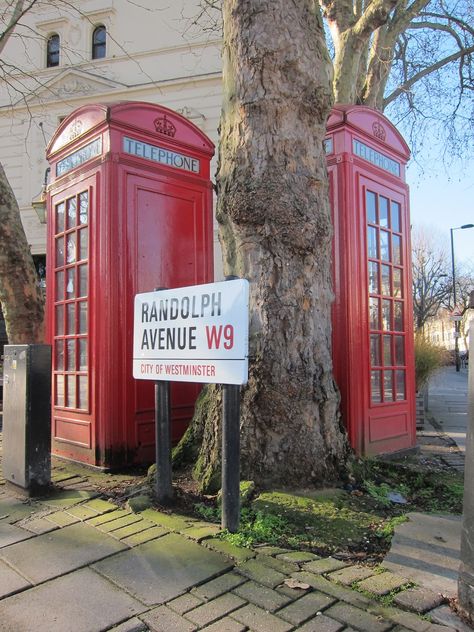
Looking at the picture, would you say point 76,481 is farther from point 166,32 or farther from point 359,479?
point 166,32

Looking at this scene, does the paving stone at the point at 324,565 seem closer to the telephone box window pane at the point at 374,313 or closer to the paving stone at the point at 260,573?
the paving stone at the point at 260,573

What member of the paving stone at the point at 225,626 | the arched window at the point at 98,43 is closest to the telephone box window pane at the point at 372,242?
the paving stone at the point at 225,626

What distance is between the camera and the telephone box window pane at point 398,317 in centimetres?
553

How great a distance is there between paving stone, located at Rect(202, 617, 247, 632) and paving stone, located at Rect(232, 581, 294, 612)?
0.52ft

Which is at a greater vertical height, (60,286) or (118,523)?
(60,286)

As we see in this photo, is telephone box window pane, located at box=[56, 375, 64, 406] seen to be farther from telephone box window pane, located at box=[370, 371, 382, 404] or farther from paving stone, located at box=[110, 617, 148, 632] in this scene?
paving stone, located at box=[110, 617, 148, 632]

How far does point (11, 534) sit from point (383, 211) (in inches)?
176

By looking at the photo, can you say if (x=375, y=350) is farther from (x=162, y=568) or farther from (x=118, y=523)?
(x=162, y=568)

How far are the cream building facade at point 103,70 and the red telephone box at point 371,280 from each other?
12309 millimetres

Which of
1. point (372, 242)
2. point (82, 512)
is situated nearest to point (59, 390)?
point (82, 512)

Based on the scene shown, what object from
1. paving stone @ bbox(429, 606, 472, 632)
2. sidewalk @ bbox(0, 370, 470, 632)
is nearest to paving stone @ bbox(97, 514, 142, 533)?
sidewalk @ bbox(0, 370, 470, 632)

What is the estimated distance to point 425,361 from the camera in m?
8.54

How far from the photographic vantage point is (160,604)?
221cm

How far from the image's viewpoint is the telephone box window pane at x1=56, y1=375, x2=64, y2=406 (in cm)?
514
